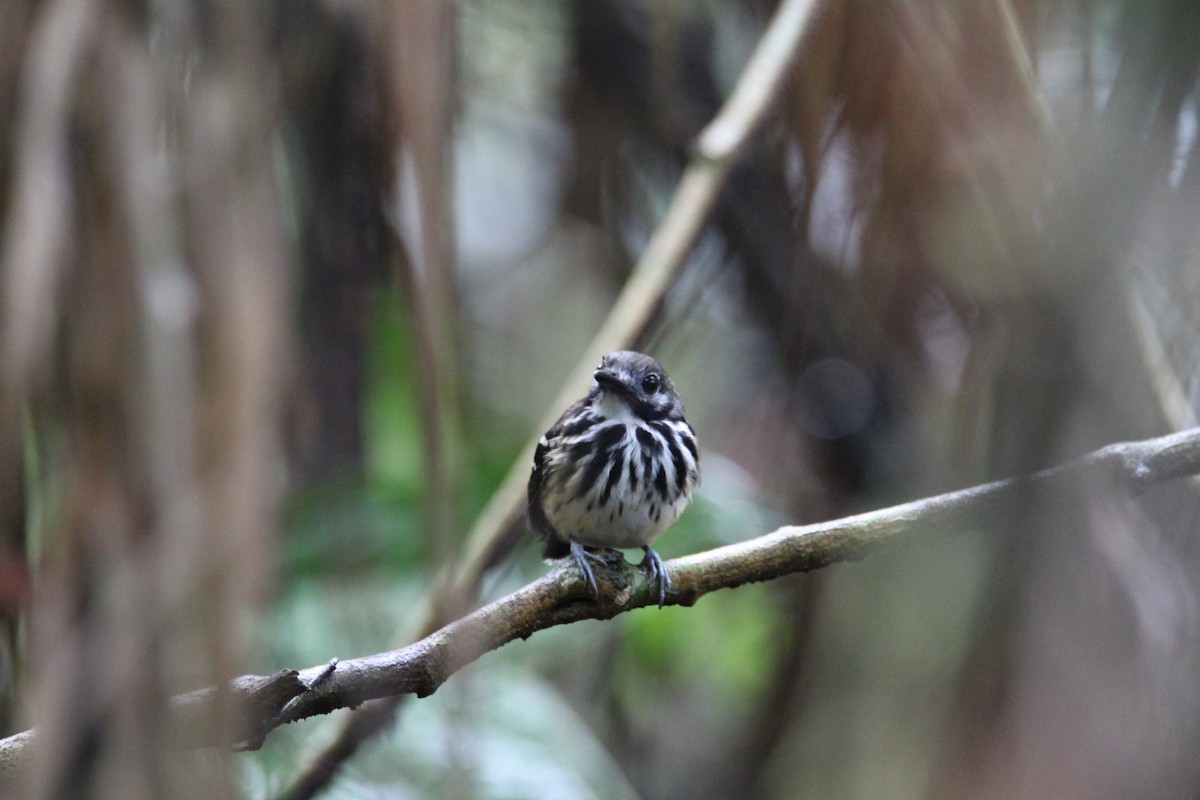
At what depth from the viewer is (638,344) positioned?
10.2 feet

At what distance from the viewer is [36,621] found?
211cm

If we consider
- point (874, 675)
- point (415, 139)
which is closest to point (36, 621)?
point (415, 139)

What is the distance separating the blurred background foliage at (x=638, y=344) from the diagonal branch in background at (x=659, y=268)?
8 cm

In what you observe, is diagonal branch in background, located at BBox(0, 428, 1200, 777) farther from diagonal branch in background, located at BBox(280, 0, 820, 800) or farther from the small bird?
the small bird

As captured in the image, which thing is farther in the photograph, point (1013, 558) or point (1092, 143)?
point (1013, 558)

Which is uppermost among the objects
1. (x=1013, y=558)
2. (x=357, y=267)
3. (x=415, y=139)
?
(x=415, y=139)

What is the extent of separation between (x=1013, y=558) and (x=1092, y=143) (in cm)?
59

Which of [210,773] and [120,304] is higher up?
[120,304]

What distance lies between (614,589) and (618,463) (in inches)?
28.8

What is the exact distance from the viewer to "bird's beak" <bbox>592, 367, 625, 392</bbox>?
3.06m

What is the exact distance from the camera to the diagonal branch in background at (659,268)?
8.48 ft

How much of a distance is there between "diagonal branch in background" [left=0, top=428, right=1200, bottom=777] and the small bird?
0.54 meters

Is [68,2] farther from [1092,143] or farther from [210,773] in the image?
[1092,143]

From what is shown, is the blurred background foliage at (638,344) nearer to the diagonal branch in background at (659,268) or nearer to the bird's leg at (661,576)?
the diagonal branch in background at (659,268)
